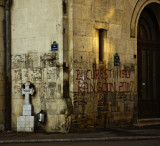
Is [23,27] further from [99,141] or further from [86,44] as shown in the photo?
[99,141]

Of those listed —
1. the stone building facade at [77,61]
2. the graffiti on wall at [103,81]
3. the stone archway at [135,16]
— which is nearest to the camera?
the stone building facade at [77,61]

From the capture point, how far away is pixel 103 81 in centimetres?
1753

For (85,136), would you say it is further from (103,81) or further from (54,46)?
(54,46)

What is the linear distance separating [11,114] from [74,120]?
2.85 meters

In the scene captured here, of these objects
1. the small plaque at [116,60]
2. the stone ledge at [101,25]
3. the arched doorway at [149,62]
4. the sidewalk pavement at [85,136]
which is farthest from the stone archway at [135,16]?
the sidewalk pavement at [85,136]

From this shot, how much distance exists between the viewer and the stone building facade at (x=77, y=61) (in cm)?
1650

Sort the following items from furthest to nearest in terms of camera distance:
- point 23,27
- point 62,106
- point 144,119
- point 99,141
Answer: point 144,119
point 23,27
point 62,106
point 99,141

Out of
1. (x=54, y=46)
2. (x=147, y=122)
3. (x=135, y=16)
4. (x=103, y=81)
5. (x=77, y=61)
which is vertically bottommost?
(x=147, y=122)

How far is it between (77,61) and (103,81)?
1584mm

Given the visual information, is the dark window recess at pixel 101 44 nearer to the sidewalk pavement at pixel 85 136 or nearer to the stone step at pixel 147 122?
the sidewalk pavement at pixel 85 136

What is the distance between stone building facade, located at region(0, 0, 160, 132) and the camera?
54.1 feet

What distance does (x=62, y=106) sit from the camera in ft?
53.7

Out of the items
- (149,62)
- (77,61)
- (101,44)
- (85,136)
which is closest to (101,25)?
(101,44)

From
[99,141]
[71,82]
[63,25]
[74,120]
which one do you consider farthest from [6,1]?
[99,141]
